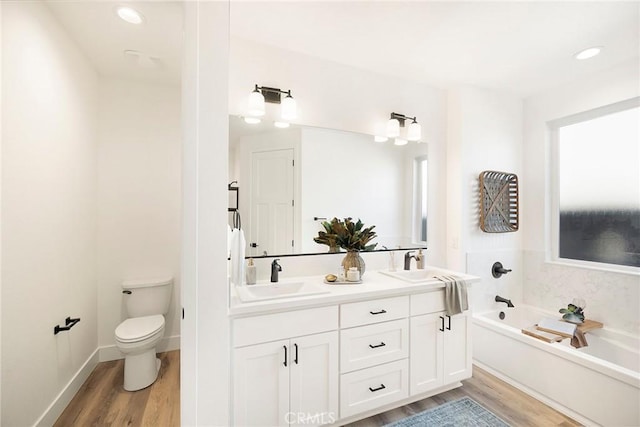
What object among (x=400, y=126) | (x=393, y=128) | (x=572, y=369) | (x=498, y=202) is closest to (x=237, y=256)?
(x=393, y=128)

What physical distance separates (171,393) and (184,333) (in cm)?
124

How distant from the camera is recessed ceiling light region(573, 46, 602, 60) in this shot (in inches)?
82.0

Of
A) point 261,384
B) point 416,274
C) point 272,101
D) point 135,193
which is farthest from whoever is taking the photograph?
point 135,193

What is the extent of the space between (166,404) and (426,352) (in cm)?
188

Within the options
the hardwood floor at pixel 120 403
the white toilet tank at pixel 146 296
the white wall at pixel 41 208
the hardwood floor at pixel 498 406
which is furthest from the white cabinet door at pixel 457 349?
the white wall at pixel 41 208

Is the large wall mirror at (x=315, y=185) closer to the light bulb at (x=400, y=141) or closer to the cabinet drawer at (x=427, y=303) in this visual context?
the light bulb at (x=400, y=141)

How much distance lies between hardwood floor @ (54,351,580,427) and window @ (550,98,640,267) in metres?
1.52

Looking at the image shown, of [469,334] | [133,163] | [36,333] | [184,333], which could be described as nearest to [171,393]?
[36,333]

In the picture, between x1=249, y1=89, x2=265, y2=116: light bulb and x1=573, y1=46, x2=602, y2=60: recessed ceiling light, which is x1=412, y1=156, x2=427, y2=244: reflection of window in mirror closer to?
x1=573, y1=46, x2=602, y2=60: recessed ceiling light

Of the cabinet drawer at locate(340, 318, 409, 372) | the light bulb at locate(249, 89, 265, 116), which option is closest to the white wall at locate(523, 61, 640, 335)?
the cabinet drawer at locate(340, 318, 409, 372)

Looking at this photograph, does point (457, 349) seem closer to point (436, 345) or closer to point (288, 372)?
point (436, 345)

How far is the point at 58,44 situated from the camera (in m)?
1.78

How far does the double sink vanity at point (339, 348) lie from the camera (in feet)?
4.80

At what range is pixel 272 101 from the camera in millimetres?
2035
